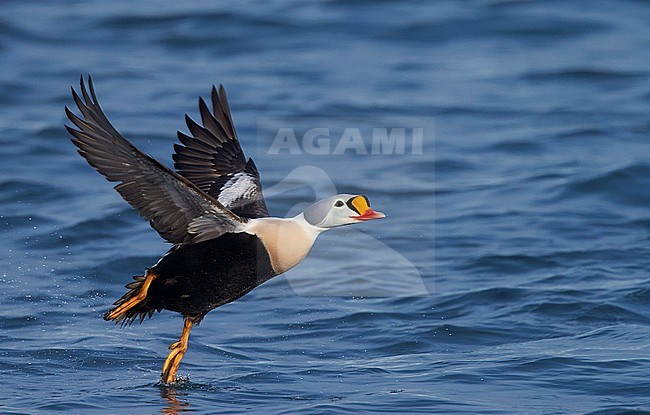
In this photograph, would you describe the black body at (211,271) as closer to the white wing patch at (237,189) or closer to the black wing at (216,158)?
the white wing patch at (237,189)

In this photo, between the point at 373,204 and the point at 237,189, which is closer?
the point at 237,189

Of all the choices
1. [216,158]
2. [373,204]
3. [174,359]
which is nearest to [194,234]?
[174,359]

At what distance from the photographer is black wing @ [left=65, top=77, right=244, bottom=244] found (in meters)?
5.71

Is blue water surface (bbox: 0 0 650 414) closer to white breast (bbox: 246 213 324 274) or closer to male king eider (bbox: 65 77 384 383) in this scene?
male king eider (bbox: 65 77 384 383)

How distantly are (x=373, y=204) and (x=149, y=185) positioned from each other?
16.1 feet

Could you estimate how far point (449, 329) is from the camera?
7.92 m

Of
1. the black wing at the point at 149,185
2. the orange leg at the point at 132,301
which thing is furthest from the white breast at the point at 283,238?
the orange leg at the point at 132,301

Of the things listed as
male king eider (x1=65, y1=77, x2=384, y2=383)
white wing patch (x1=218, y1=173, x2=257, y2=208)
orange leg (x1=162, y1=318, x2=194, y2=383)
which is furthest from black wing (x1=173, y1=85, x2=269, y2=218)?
orange leg (x1=162, y1=318, x2=194, y2=383)

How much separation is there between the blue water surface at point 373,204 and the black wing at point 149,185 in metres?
0.88

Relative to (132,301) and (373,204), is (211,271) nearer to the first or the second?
(132,301)

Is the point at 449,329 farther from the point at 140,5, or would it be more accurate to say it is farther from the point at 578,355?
the point at 140,5

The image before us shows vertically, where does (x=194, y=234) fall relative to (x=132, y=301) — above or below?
above

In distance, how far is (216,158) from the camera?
7.47 metres

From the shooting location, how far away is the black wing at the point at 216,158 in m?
7.31
